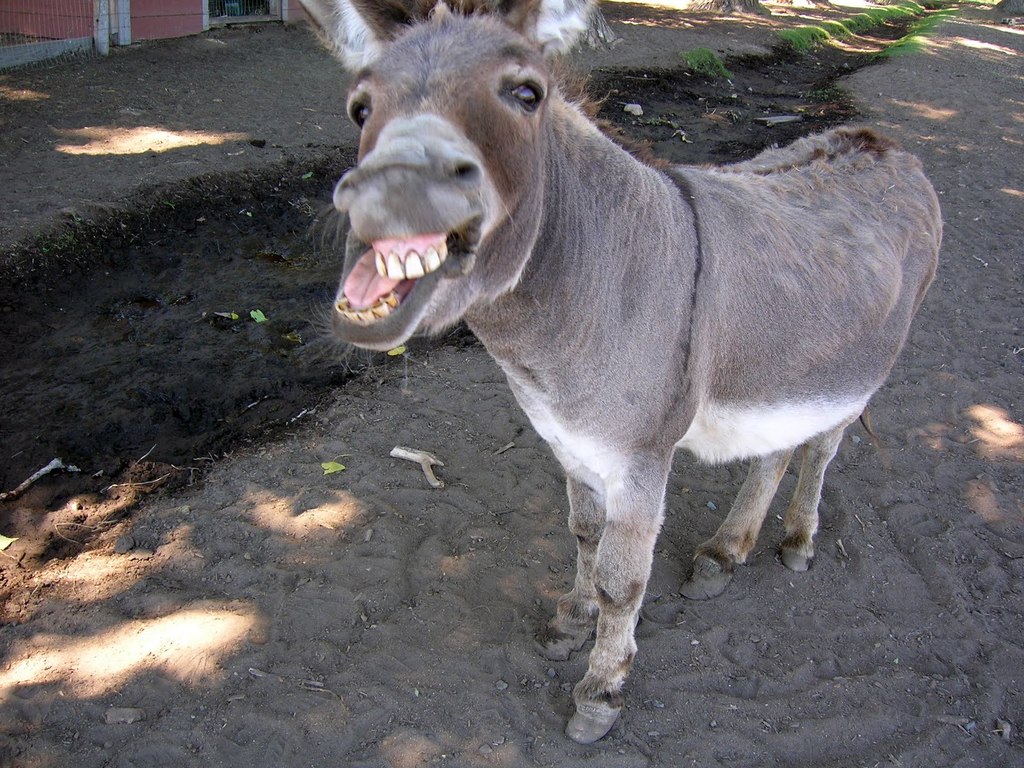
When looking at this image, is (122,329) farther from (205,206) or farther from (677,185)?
(677,185)

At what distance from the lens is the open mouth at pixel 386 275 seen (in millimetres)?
1810

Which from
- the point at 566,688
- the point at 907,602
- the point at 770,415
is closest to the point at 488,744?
the point at 566,688

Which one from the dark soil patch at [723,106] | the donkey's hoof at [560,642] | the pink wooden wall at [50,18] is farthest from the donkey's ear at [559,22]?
the pink wooden wall at [50,18]

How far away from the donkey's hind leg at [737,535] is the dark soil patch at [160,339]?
2324mm

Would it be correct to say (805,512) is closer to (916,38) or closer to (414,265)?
(414,265)

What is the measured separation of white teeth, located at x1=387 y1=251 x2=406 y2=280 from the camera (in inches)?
71.2

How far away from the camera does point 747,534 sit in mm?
3998

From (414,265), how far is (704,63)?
14561 mm

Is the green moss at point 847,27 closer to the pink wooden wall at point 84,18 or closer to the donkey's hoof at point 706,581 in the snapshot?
the pink wooden wall at point 84,18

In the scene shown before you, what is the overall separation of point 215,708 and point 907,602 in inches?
136

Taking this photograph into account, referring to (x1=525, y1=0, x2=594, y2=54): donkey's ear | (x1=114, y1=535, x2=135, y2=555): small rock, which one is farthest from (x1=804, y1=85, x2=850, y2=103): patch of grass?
(x1=114, y1=535, x2=135, y2=555): small rock

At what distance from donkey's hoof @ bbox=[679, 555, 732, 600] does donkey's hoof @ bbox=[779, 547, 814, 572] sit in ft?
1.37

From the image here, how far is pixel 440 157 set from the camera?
1.71 meters

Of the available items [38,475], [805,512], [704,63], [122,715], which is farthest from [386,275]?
[704,63]
